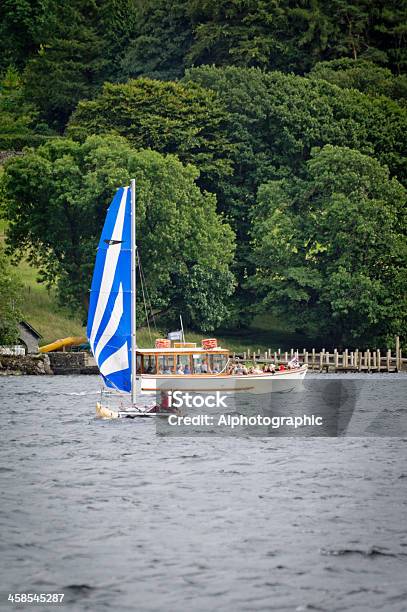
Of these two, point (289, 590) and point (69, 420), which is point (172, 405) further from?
point (289, 590)


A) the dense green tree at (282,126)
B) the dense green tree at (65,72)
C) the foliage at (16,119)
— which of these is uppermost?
the dense green tree at (65,72)

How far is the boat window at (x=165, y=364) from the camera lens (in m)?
66.9

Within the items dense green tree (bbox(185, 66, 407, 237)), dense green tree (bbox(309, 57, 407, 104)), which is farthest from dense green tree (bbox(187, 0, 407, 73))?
dense green tree (bbox(185, 66, 407, 237))

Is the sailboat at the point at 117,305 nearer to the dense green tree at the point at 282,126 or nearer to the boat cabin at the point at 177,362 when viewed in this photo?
the boat cabin at the point at 177,362

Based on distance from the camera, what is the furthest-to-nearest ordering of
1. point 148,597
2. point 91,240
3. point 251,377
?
point 91,240
point 251,377
point 148,597

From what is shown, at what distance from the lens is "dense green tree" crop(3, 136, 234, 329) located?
329ft

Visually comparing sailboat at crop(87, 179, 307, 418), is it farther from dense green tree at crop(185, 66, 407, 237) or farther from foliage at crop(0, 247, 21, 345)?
dense green tree at crop(185, 66, 407, 237)

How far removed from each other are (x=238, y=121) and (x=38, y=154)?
17941 mm

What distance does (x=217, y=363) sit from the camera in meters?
67.3

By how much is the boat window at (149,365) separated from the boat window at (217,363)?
2.62 metres

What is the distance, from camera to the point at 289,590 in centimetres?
2456

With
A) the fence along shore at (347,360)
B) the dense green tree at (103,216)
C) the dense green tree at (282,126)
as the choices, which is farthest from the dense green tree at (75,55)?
the fence along shore at (347,360)

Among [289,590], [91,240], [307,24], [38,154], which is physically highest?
[307,24]

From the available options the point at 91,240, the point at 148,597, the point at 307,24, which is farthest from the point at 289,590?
the point at 307,24
